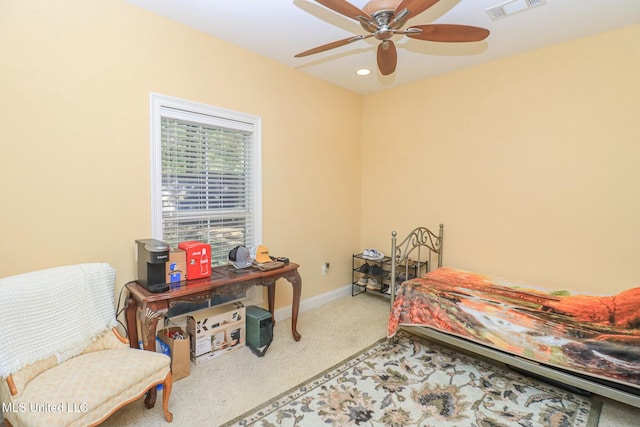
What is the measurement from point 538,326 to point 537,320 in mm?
43

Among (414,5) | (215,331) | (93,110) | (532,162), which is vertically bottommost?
(215,331)

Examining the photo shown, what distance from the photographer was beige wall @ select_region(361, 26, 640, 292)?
2.55 metres

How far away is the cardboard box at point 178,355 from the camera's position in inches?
87.0

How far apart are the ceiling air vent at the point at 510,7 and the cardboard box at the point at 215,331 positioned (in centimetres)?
303

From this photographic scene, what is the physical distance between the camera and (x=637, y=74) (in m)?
2.46

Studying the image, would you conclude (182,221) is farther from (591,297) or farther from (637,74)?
(637,74)

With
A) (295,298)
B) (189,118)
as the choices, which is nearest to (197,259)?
(295,298)

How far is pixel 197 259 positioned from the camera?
2.34 m

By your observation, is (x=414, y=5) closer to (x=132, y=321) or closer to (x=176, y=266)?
(x=176, y=266)

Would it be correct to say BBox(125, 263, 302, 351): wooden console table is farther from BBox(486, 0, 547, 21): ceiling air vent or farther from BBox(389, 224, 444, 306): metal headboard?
BBox(486, 0, 547, 21): ceiling air vent

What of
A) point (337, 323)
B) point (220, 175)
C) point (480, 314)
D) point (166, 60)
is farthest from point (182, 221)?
point (480, 314)

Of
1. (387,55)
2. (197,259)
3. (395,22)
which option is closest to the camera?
(395,22)

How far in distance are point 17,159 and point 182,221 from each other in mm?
1072

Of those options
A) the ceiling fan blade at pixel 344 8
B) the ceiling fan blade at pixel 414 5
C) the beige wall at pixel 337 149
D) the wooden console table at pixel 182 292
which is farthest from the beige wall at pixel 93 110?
the ceiling fan blade at pixel 414 5
